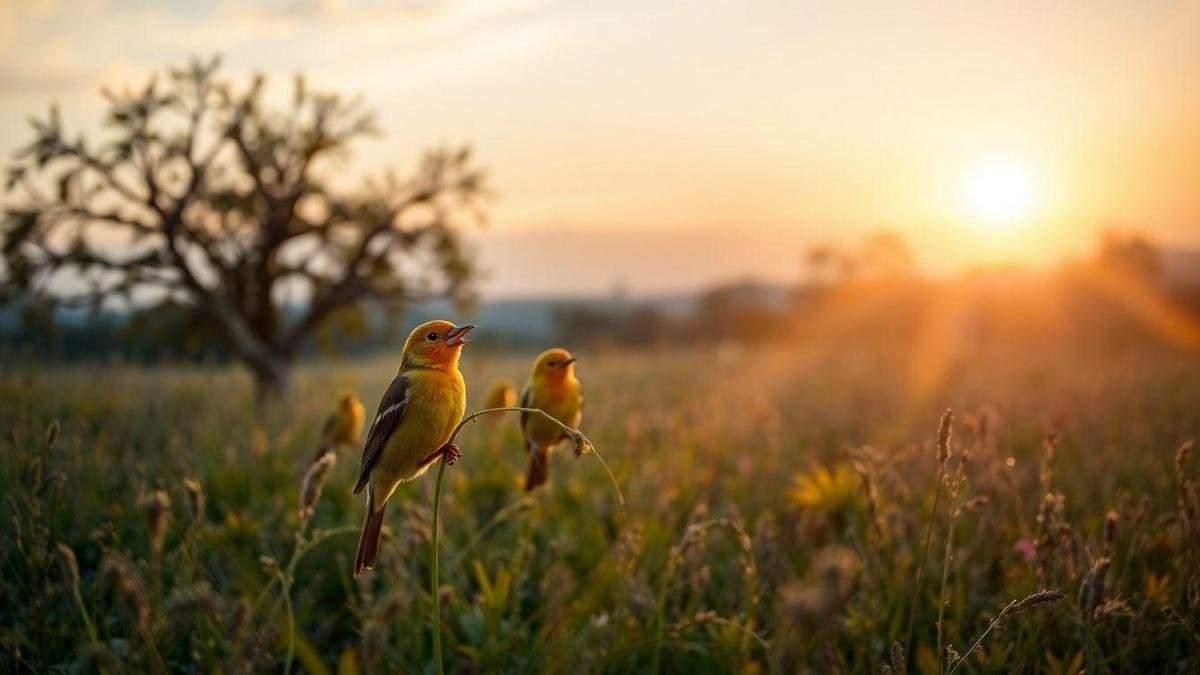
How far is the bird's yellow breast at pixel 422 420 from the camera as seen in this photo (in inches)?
80.6

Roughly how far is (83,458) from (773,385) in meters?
11.3

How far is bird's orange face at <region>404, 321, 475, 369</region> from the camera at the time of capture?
2041mm

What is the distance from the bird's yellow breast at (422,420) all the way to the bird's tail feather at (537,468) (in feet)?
2.04

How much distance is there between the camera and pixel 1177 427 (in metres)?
7.78

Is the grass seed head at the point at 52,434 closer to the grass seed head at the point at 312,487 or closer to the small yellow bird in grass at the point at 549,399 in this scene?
the grass seed head at the point at 312,487

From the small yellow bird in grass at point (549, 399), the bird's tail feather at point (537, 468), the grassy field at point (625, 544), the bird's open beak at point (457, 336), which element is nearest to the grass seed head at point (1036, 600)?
the grassy field at point (625, 544)

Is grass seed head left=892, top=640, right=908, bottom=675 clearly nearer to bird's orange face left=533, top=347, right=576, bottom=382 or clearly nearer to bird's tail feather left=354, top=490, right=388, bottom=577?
bird's orange face left=533, top=347, right=576, bottom=382

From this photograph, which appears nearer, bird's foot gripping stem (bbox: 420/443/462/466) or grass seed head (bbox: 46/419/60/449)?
bird's foot gripping stem (bbox: 420/443/462/466)

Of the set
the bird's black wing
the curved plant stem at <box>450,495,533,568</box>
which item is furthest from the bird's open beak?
the curved plant stem at <box>450,495,533,568</box>

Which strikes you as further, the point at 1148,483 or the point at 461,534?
the point at 1148,483

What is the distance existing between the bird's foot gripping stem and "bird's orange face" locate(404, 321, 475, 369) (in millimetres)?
228

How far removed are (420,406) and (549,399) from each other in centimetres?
63

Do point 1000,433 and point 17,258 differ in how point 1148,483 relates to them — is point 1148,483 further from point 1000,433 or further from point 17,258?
point 17,258

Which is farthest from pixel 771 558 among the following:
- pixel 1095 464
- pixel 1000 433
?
pixel 1000 433
